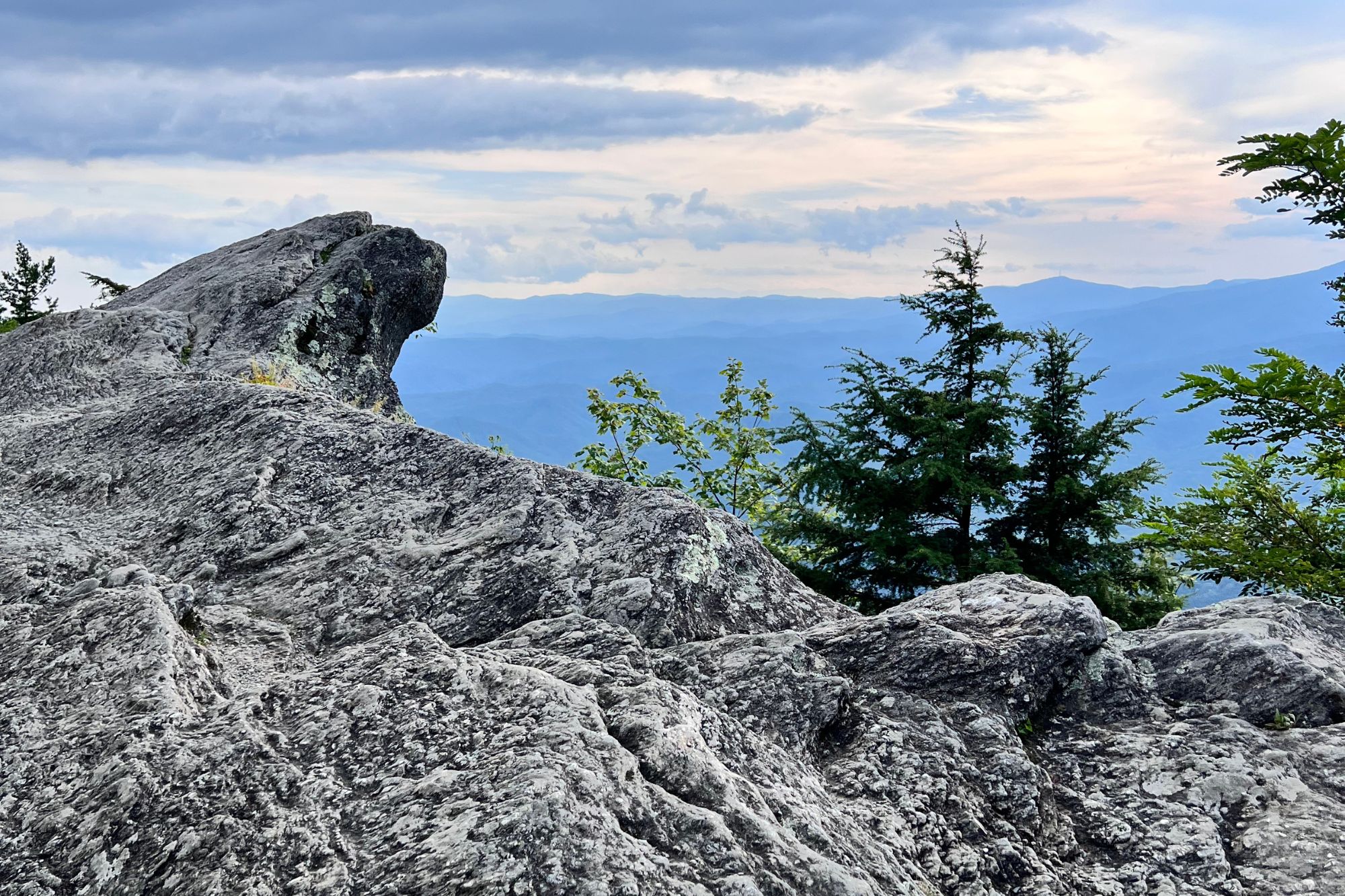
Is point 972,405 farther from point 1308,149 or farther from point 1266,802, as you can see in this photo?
point 1266,802

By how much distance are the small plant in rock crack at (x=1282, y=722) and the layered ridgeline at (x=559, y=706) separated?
68 mm

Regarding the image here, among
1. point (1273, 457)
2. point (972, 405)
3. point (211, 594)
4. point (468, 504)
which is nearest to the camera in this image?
point (211, 594)

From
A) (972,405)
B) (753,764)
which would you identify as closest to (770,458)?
(972,405)

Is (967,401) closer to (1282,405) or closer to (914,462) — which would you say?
(914,462)

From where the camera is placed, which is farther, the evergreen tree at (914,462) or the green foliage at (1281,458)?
the evergreen tree at (914,462)

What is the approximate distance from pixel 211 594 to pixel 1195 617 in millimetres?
8348

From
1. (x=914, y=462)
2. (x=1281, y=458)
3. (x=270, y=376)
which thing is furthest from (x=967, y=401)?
(x=270, y=376)

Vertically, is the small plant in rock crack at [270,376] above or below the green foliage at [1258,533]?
above

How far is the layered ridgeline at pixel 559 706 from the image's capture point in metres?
4.65

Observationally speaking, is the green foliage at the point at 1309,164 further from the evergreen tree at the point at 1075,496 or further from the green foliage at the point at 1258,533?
the evergreen tree at the point at 1075,496

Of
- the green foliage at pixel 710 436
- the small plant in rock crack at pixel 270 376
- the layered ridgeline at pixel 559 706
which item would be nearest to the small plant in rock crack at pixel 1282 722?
the layered ridgeline at pixel 559 706

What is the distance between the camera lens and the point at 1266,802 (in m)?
5.80

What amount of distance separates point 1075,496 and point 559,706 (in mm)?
22190

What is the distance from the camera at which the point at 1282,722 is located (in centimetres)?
642
